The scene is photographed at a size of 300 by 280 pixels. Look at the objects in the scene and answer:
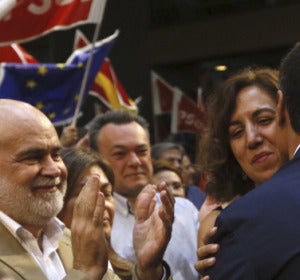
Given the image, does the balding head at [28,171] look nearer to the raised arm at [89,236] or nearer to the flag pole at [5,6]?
the raised arm at [89,236]

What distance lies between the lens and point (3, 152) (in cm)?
313

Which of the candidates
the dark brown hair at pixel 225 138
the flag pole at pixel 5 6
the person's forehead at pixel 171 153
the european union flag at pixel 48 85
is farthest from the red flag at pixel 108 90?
the dark brown hair at pixel 225 138

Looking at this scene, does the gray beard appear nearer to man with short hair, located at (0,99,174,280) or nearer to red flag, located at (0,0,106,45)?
man with short hair, located at (0,99,174,280)

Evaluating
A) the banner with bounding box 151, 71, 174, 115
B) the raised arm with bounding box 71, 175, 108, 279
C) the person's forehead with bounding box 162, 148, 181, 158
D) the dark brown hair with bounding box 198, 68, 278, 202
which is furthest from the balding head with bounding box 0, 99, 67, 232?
the banner with bounding box 151, 71, 174, 115

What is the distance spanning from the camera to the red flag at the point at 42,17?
5.84 m

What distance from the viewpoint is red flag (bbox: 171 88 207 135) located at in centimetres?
1164

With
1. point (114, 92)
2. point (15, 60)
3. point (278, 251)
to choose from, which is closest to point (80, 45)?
point (114, 92)

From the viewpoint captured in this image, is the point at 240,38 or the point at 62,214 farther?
the point at 240,38

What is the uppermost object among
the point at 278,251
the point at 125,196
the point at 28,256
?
the point at 278,251

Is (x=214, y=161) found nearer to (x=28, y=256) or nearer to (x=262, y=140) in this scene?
(x=262, y=140)

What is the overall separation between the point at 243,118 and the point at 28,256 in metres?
1.26

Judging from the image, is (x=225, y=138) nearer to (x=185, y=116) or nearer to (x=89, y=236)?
(x=89, y=236)

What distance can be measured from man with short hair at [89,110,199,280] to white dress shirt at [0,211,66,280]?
124 centimetres

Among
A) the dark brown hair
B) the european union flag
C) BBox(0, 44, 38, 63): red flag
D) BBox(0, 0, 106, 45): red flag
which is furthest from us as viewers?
BBox(0, 44, 38, 63): red flag
